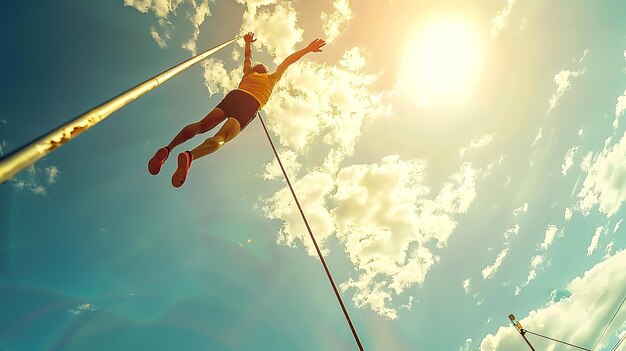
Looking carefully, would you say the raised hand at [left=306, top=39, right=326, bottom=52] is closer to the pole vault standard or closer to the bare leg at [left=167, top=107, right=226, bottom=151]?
the bare leg at [left=167, top=107, right=226, bottom=151]

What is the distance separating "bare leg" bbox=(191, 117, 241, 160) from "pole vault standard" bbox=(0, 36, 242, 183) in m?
2.25

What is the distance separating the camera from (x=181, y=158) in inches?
149

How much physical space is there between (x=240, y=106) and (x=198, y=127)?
78 centimetres

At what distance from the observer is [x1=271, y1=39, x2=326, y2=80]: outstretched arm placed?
18.7 ft

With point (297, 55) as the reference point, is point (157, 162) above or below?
below

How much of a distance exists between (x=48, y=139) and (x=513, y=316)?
17.7m

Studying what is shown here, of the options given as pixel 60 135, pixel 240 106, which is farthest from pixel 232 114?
pixel 60 135

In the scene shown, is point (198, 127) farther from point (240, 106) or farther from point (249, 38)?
point (249, 38)

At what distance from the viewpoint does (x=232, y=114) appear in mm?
4727

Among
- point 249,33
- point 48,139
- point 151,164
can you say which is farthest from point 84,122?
point 249,33

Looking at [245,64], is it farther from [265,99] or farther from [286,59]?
[265,99]

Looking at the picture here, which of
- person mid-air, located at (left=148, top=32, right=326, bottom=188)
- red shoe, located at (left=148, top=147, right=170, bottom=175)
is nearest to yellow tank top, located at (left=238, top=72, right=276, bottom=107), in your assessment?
person mid-air, located at (left=148, top=32, right=326, bottom=188)

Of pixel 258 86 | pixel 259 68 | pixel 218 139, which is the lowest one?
pixel 218 139

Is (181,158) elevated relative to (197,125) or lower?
lower
